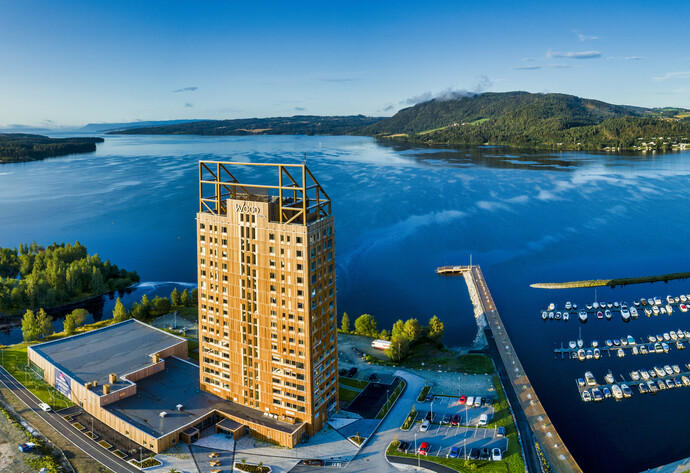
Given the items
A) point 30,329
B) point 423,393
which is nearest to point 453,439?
point 423,393

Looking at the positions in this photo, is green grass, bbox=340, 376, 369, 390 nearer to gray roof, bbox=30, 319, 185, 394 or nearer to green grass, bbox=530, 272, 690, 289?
gray roof, bbox=30, 319, 185, 394

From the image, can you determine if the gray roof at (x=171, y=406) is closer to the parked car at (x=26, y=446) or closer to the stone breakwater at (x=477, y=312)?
the parked car at (x=26, y=446)

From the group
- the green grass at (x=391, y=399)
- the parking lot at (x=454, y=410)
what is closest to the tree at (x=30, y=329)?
the green grass at (x=391, y=399)

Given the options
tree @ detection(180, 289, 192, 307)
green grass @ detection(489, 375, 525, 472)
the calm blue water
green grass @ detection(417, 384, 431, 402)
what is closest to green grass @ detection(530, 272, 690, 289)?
the calm blue water

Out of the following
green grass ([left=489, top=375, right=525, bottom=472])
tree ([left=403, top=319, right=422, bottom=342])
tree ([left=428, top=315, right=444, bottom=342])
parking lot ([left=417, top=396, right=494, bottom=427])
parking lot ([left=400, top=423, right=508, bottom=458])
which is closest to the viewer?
green grass ([left=489, top=375, right=525, bottom=472])

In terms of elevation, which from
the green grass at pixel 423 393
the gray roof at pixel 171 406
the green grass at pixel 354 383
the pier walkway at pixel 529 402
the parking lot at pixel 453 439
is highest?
the gray roof at pixel 171 406

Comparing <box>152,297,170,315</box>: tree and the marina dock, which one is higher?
<box>152,297,170,315</box>: tree

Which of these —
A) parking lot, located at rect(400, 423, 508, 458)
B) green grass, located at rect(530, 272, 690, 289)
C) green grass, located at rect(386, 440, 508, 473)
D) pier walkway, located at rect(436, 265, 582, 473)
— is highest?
green grass, located at rect(530, 272, 690, 289)
